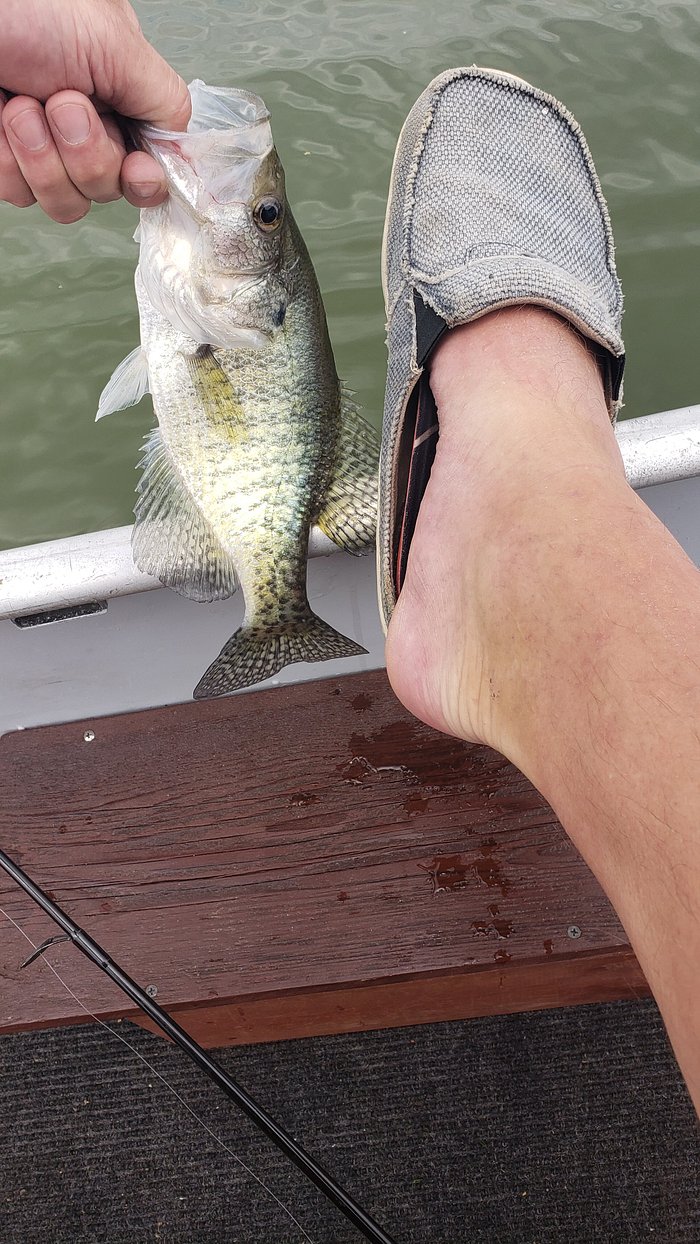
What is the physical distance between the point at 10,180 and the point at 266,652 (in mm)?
729

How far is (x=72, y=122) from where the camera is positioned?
92cm

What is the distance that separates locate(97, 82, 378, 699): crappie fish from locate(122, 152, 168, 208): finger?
48 millimetres

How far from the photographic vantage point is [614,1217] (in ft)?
5.37

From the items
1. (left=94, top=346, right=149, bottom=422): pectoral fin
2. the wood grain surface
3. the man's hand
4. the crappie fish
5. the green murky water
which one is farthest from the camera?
the green murky water

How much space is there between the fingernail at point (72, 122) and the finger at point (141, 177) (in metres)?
0.08

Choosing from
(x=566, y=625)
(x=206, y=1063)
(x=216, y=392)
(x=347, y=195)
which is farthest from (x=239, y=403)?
(x=347, y=195)

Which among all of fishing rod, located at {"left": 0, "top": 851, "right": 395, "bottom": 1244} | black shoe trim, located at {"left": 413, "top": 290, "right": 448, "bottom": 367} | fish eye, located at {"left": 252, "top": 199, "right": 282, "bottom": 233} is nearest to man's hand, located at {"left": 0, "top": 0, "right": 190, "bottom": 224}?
fish eye, located at {"left": 252, "top": 199, "right": 282, "bottom": 233}

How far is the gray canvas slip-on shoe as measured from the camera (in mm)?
1285

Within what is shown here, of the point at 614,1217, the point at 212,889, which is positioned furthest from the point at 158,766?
the point at 614,1217

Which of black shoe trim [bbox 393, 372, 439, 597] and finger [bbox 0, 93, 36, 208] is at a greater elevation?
finger [bbox 0, 93, 36, 208]

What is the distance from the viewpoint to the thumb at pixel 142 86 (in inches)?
36.7

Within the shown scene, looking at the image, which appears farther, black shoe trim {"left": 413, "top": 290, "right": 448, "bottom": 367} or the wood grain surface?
the wood grain surface

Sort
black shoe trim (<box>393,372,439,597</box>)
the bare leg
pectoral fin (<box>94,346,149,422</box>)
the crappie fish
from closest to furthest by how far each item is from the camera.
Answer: the bare leg → the crappie fish → black shoe trim (<box>393,372,439,597</box>) → pectoral fin (<box>94,346,149,422</box>)

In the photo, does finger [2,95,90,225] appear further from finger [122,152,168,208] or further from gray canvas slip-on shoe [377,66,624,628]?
gray canvas slip-on shoe [377,66,624,628]
